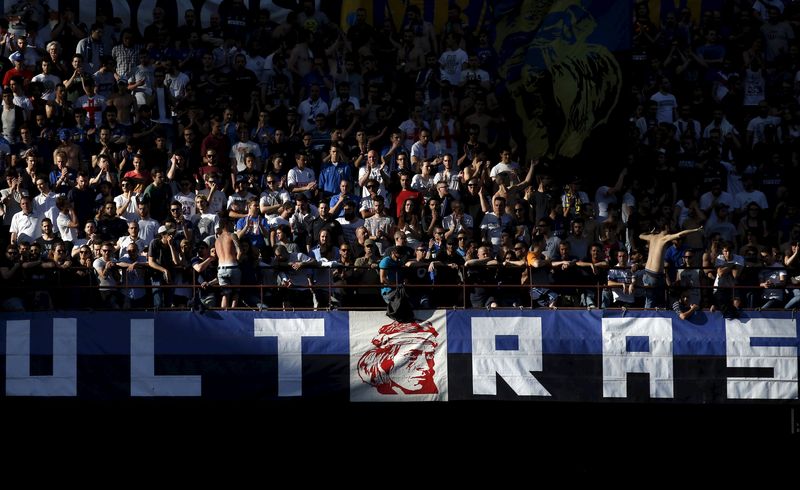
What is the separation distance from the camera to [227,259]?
806 inches

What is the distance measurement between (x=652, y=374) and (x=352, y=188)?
5.42 m

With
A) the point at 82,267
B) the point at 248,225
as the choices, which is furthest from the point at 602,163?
the point at 82,267

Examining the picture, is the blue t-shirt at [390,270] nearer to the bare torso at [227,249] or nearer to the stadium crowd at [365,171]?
the stadium crowd at [365,171]

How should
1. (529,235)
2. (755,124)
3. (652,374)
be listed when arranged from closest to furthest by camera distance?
(652,374), (529,235), (755,124)

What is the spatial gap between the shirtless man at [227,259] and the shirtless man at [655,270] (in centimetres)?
540

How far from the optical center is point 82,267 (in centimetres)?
2044

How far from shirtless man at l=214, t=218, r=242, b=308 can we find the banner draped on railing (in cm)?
33

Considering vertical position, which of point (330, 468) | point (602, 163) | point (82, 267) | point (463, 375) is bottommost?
point (330, 468)

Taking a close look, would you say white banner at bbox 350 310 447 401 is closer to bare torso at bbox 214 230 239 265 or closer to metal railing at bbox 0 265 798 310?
metal railing at bbox 0 265 798 310

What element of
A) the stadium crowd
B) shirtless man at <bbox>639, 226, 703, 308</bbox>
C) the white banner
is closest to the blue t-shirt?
the stadium crowd

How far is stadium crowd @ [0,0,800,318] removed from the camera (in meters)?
20.7

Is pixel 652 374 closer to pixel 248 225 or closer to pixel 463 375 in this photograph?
pixel 463 375

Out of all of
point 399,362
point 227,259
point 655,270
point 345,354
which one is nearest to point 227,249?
point 227,259

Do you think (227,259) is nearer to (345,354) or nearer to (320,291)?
(320,291)
